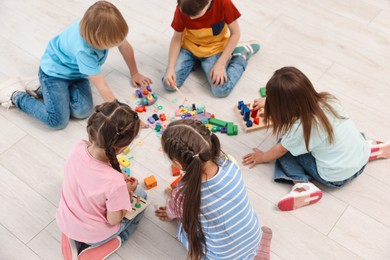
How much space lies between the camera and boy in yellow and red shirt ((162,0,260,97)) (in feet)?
5.45

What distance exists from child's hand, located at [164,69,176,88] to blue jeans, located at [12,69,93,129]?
0.32m

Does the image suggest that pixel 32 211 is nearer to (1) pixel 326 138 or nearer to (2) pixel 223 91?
(2) pixel 223 91

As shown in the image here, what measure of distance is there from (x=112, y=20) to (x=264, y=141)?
711mm

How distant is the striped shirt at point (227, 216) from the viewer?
103 cm

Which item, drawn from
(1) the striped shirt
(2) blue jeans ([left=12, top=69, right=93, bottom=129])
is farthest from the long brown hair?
(2) blue jeans ([left=12, top=69, right=93, bottom=129])

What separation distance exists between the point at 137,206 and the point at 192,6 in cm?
70

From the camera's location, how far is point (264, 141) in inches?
63.0

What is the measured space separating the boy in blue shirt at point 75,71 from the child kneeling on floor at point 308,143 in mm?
577

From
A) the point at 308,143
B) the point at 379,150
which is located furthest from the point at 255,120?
the point at 379,150

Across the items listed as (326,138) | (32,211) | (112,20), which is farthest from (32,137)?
(326,138)

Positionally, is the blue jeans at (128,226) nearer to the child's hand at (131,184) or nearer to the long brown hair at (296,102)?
the child's hand at (131,184)

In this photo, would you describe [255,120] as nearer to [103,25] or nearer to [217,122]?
[217,122]

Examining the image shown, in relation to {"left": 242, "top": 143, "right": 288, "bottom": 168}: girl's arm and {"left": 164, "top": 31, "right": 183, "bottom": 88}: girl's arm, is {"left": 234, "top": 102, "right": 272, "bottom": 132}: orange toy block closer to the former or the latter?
{"left": 242, "top": 143, "right": 288, "bottom": 168}: girl's arm

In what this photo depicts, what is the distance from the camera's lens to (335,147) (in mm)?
1318
